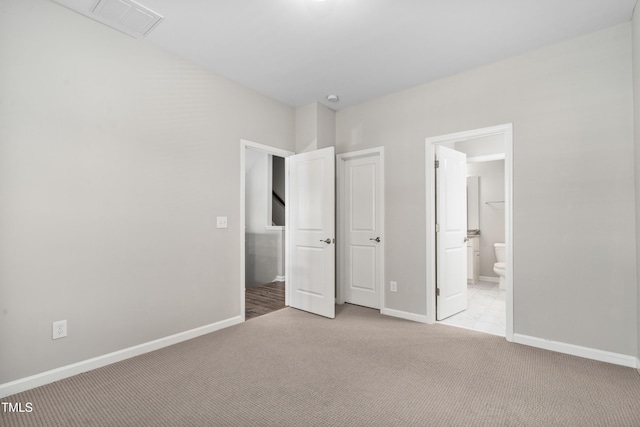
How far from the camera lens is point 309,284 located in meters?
3.87

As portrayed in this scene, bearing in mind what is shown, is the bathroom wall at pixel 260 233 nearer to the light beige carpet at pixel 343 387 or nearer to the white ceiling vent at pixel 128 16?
the light beige carpet at pixel 343 387

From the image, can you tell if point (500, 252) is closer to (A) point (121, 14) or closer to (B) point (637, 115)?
(B) point (637, 115)

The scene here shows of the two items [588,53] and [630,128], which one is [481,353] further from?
[588,53]

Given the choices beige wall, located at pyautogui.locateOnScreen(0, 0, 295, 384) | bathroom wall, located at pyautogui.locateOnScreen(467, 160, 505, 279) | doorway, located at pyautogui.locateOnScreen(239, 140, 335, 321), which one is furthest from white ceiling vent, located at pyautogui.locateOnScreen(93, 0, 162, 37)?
bathroom wall, located at pyautogui.locateOnScreen(467, 160, 505, 279)

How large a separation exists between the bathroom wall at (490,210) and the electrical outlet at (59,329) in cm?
604

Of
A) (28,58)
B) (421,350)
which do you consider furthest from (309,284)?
(28,58)

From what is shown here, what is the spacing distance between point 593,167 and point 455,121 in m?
1.25

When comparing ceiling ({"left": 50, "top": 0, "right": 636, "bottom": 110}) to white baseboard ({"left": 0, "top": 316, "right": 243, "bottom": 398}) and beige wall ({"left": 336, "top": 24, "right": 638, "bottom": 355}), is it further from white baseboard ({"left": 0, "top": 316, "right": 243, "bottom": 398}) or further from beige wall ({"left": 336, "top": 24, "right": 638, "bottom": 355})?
white baseboard ({"left": 0, "top": 316, "right": 243, "bottom": 398})

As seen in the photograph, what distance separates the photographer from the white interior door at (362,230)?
3.97 metres

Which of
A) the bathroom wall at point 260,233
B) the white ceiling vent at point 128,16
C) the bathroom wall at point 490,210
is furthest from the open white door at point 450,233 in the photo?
the bathroom wall at point 260,233

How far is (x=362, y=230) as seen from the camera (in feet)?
13.5

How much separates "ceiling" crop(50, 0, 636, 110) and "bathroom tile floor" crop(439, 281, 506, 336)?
2.68m

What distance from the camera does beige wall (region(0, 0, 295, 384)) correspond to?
2086 mm

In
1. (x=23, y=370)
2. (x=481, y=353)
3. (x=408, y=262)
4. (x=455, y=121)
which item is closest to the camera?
(x=23, y=370)
